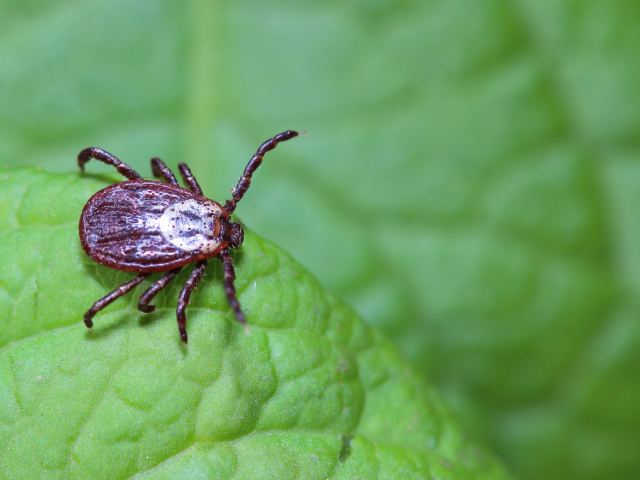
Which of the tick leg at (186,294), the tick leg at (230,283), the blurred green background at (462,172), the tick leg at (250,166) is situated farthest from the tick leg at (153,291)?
the blurred green background at (462,172)

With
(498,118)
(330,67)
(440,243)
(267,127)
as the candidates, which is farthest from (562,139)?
(267,127)

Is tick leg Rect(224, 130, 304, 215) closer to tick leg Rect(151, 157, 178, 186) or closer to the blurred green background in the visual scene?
tick leg Rect(151, 157, 178, 186)

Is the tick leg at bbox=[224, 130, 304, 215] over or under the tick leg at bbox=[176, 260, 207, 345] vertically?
over

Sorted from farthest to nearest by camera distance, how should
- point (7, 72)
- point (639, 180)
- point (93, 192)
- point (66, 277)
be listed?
point (639, 180)
point (7, 72)
point (93, 192)
point (66, 277)

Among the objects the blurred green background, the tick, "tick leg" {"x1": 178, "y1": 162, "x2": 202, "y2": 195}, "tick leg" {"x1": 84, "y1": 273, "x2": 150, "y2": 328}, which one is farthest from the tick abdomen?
the blurred green background

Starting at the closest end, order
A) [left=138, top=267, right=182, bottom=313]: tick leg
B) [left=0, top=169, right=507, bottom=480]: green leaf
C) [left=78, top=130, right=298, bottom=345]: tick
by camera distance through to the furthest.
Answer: [left=0, top=169, right=507, bottom=480]: green leaf < [left=138, top=267, right=182, bottom=313]: tick leg < [left=78, top=130, right=298, bottom=345]: tick

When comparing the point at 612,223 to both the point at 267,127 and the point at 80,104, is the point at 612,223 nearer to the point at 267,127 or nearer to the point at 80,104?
the point at 267,127
